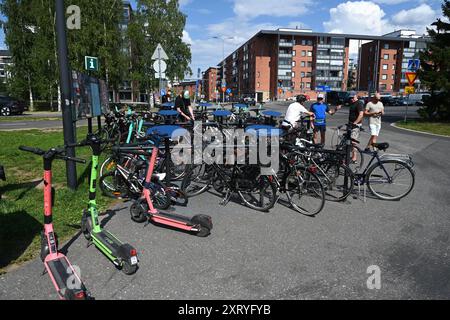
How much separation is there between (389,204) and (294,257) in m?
2.71

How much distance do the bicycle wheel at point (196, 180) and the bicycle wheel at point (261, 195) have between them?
0.84 m

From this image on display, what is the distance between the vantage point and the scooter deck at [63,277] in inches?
106

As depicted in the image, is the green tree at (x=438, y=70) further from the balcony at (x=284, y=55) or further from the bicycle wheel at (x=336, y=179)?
the balcony at (x=284, y=55)

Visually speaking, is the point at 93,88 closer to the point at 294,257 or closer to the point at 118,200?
the point at 118,200

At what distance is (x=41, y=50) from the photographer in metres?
29.7

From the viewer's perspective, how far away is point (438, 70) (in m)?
20.0

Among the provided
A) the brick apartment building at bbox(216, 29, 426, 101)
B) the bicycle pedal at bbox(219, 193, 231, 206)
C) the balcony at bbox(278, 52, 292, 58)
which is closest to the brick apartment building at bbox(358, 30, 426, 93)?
the brick apartment building at bbox(216, 29, 426, 101)

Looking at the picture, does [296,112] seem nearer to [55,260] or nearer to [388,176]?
[388,176]

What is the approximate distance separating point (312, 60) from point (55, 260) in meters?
88.0

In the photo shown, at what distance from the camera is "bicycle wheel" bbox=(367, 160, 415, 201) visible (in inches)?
220

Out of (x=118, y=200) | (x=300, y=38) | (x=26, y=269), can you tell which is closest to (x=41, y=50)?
(x=118, y=200)

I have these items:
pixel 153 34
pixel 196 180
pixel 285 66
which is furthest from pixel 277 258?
pixel 285 66

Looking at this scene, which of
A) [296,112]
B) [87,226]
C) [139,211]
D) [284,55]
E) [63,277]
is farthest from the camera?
[284,55]

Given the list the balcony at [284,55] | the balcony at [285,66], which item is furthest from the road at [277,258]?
the balcony at [284,55]
